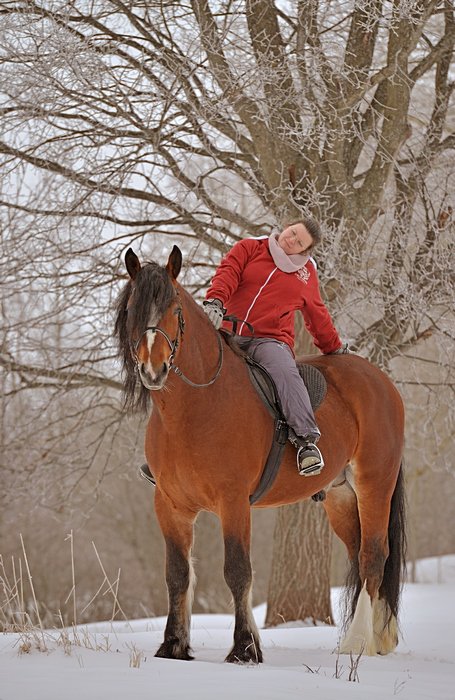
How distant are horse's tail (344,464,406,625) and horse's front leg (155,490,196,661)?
58.5 inches

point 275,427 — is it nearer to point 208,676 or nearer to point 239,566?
point 239,566

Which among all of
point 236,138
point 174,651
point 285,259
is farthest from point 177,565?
point 236,138

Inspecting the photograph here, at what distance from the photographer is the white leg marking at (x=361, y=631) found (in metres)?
5.26

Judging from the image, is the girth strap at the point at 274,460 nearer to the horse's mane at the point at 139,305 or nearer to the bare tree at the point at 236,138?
the horse's mane at the point at 139,305

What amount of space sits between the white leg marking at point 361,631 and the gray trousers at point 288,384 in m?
1.43

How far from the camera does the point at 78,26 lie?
7.77m

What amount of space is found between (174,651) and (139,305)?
199cm


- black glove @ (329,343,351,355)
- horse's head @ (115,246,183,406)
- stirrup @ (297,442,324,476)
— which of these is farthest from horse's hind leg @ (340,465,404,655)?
horse's head @ (115,246,183,406)

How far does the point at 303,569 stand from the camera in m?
8.05

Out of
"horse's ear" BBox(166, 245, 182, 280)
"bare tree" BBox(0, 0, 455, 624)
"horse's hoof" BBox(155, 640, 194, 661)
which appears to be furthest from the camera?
"bare tree" BBox(0, 0, 455, 624)

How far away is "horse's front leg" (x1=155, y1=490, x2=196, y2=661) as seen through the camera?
15.4 ft

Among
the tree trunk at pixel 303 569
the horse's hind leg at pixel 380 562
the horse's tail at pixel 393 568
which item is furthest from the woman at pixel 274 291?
the tree trunk at pixel 303 569

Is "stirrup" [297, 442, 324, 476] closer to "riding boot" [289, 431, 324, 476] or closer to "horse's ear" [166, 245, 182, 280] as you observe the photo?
"riding boot" [289, 431, 324, 476]

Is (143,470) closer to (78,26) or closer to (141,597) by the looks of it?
(78,26)
